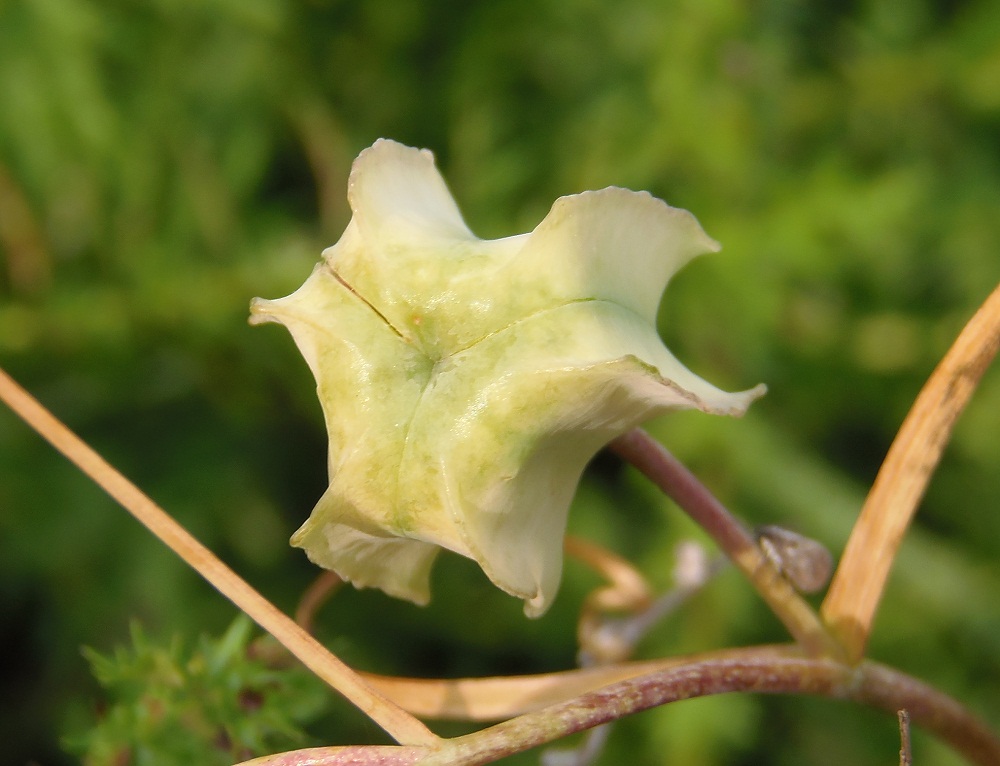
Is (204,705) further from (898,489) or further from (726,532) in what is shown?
(898,489)

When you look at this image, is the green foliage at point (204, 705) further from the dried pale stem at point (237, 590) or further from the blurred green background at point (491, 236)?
the blurred green background at point (491, 236)

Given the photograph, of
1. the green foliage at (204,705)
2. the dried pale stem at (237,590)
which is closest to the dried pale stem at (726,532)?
the dried pale stem at (237,590)

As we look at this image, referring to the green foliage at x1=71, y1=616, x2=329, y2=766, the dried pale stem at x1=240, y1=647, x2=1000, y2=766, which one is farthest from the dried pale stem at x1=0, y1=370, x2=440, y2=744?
the green foliage at x1=71, y1=616, x2=329, y2=766

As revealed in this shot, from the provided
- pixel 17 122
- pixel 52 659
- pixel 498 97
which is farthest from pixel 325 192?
pixel 52 659

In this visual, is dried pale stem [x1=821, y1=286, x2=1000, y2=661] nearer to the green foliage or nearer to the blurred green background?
the green foliage

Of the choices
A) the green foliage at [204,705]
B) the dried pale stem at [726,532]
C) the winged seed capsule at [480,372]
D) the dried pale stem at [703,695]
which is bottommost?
the green foliage at [204,705]

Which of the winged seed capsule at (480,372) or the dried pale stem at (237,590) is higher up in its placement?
the winged seed capsule at (480,372)

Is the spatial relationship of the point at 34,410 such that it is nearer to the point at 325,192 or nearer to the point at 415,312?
the point at 415,312
